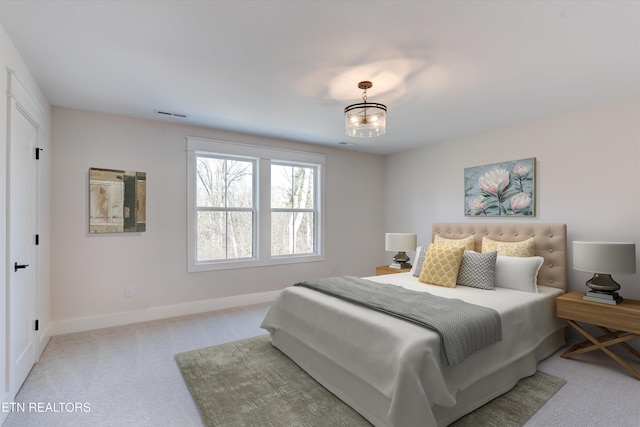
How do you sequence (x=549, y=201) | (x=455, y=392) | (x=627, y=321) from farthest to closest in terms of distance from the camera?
(x=549, y=201) < (x=627, y=321) < (x=455, y=392)

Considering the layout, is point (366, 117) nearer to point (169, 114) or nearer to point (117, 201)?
point (169, 114)

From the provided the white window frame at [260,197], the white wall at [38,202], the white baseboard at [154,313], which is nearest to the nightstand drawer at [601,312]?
the white window frame at [260,197]

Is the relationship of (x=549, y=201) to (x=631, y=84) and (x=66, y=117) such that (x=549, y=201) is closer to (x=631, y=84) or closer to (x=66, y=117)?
(x=631, y=84)

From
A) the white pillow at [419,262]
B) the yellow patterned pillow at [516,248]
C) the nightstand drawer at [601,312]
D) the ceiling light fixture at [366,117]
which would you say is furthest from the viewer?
the white pillow at [419,262]

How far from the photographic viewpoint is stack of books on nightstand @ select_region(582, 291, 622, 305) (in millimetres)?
2762

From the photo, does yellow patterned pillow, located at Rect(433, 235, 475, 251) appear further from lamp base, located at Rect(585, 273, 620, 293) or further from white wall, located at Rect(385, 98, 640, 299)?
lamp base, located at Rect(585, 273, 620, 293)

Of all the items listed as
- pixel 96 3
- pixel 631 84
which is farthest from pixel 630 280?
pixel 96 3

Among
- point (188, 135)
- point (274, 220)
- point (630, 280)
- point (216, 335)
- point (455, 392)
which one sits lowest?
point (216, 335)

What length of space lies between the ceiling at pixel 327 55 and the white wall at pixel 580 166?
227mm

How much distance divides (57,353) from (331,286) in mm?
A: 2580

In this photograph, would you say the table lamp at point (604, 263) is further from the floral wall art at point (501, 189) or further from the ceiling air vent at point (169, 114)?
the ceiling air vent at point (169, 114)

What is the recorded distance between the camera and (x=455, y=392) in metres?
1.95

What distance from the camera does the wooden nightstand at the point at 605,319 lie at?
2564mm

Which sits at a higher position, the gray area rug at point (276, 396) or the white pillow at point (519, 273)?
the white pillow at point (519, 273)
